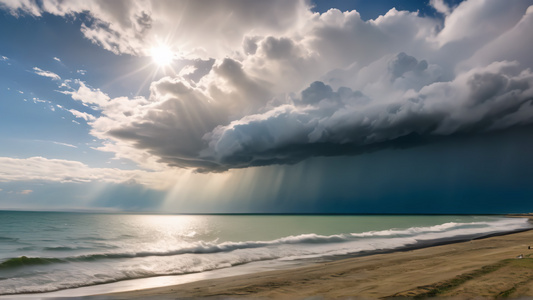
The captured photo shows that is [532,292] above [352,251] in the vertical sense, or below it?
above

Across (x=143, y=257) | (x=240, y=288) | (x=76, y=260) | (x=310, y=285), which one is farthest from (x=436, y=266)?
(x=76, y=260)

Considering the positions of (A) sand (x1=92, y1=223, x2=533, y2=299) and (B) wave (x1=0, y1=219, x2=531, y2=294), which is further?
(B) wave (x1=0, y1=219, x2=531, y2=294)

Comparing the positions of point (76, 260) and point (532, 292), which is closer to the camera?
point (532, 292)

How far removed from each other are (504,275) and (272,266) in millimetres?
12613

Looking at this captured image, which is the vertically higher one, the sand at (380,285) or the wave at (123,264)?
the sand at (380,285)

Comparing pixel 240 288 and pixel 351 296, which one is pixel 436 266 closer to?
pixel 351 296

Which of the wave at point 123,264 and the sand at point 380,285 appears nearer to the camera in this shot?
the sand at point 380,285

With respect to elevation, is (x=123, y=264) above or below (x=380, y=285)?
below

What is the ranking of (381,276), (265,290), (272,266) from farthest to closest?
(272,266) → (381,276) → (265,290)

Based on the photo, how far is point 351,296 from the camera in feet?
33.4

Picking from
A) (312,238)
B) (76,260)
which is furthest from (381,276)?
(312,238)

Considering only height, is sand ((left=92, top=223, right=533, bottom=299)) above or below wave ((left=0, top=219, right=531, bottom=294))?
above

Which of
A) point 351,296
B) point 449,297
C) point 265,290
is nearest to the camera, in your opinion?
point 449,297

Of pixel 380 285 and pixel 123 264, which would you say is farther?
pixel 123 264
